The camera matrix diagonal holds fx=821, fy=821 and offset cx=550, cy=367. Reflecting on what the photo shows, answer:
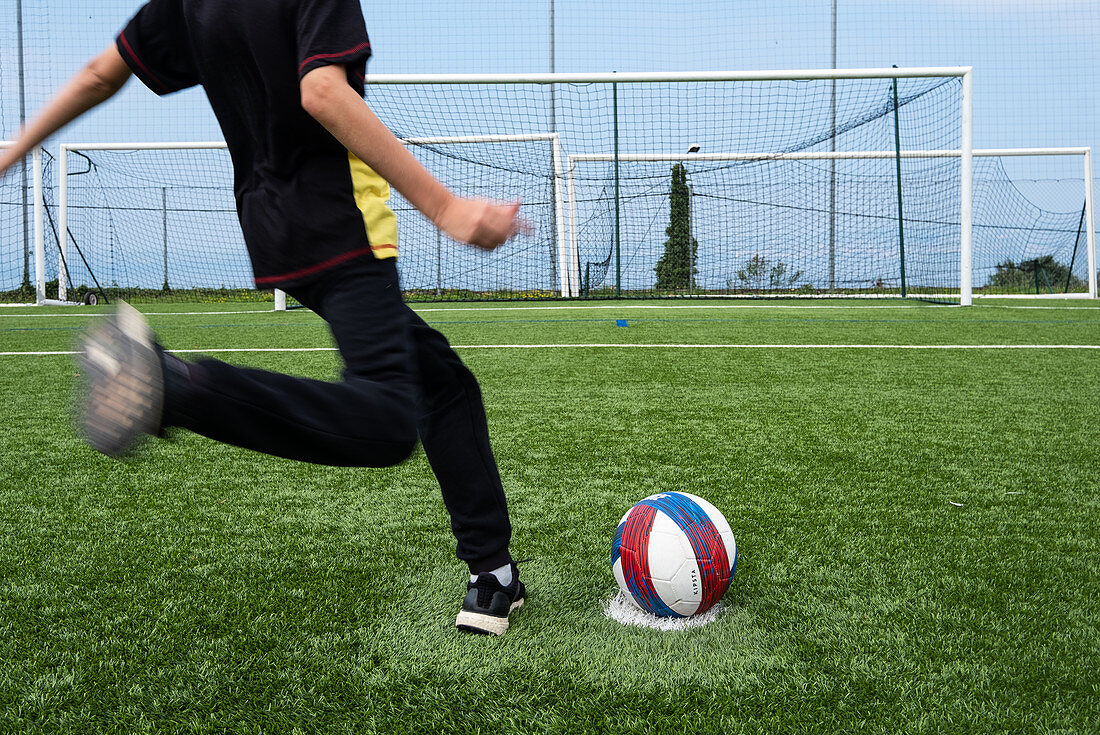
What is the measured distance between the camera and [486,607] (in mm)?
1854

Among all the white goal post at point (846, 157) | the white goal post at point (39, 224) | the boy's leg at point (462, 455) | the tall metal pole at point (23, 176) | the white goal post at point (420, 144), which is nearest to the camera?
the boy's leg at point (462, 455)

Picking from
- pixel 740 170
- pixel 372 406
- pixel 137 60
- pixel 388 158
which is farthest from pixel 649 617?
pixel 740 170

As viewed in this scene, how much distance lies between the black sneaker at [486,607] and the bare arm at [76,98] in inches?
53.1

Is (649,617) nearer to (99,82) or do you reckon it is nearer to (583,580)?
(583,580)

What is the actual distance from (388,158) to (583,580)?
1.28 metres

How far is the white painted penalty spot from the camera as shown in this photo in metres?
1.89

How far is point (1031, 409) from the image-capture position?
168 inches

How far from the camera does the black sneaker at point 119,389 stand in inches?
44.4

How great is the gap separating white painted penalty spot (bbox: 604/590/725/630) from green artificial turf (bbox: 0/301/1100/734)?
0.03 m

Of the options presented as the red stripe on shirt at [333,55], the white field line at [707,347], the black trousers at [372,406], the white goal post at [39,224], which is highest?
the white goal post at [39,224]

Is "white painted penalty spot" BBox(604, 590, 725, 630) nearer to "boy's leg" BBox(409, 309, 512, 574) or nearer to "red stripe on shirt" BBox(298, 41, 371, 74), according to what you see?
"boy's leg" BBox(409, 309, 512, 574)

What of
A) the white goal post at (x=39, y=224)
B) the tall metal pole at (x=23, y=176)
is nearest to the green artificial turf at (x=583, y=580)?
the white goal post at (x=39, y=224)

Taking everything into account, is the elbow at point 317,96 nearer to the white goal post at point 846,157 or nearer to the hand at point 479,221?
the hand at point 479,221

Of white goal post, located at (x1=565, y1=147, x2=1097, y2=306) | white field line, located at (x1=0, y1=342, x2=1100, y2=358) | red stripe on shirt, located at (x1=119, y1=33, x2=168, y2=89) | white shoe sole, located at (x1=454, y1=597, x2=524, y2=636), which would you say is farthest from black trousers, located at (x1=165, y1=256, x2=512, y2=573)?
white goal post, located at (x1=565, y1=147, x2=1097, y2=306)
